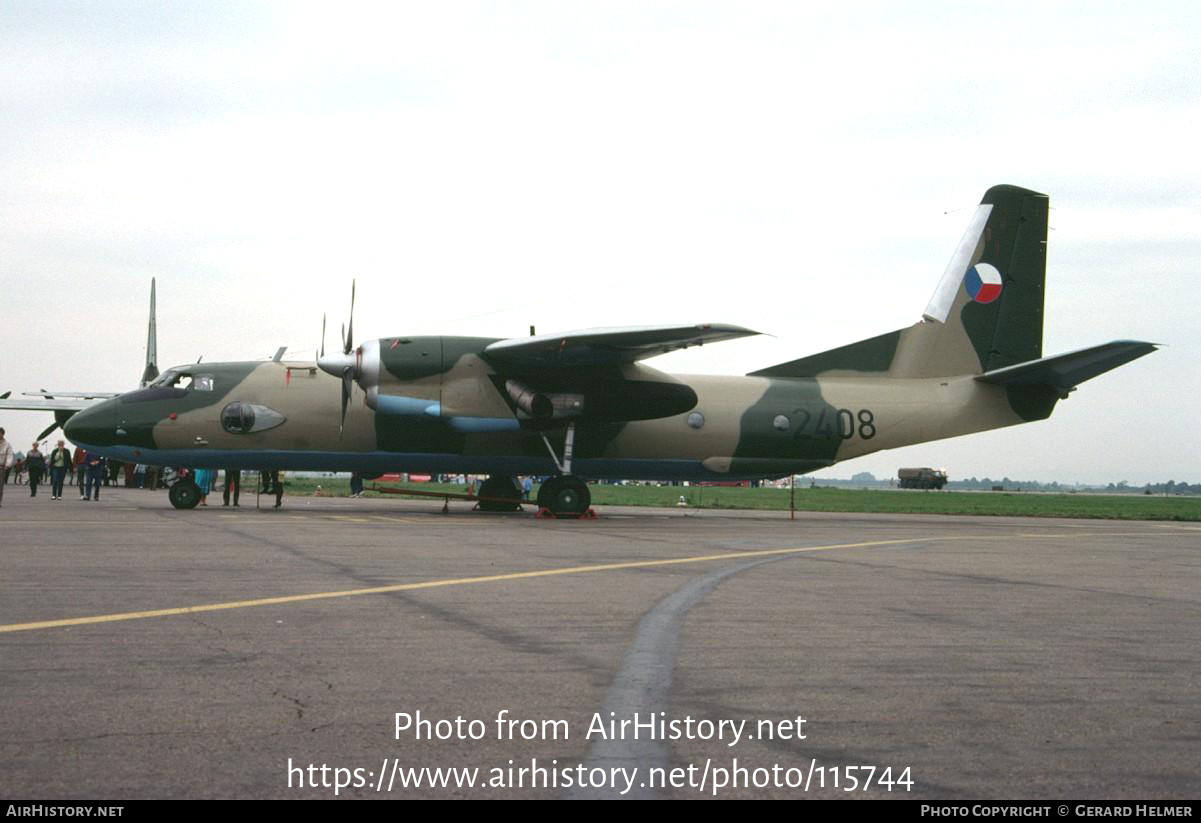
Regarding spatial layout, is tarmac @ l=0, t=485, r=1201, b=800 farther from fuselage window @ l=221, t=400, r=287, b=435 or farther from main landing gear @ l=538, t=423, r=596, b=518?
main landing gear @ l=538, t=423, r=596, b=518

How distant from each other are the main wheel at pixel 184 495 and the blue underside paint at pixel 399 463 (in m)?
0.71

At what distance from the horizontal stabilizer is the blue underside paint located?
7424 millimetres

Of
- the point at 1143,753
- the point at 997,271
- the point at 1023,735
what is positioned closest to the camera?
the point at 1143,753

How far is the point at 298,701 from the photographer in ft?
18.8

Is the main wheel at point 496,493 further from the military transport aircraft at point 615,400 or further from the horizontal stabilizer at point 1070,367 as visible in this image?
the horizontal stabilizer at point 1070,367

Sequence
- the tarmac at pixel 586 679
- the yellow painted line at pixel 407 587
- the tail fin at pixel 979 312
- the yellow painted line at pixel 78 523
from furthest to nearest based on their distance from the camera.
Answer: the tail fin at pixel 979 312, the yellow painted line at pixel 78 523, the yellow painted line at pixel 407 587, the tarmac at pixel 586 679

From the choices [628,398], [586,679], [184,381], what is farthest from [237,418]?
[586,679]

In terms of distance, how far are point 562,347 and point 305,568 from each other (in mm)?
12859

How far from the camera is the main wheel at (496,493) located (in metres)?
29.7

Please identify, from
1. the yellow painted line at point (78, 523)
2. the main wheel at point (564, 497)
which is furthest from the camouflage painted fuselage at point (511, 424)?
the yellow painted line at point (78, 523)

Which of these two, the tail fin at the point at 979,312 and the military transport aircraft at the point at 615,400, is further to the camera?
the tail fin at the point at 979,312

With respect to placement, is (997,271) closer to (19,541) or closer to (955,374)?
(955,374)

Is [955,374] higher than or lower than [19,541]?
higher

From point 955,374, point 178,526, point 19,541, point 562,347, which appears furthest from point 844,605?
point 955,374
